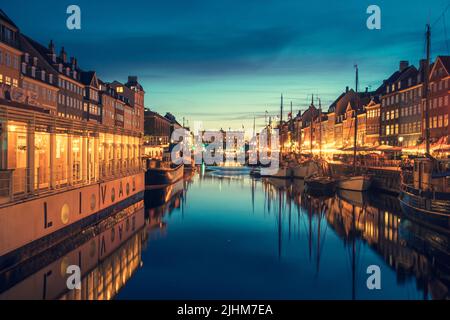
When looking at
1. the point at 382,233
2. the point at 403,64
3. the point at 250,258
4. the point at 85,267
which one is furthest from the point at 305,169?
the point at 85,267

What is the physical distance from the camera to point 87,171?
32.0 m

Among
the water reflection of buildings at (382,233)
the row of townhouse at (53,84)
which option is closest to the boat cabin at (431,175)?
the water reflection of buildings at (382,233)

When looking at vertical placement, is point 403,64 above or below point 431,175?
above

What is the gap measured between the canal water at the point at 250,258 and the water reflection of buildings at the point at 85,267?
47mm

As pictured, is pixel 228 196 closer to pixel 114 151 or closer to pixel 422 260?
pixel 114 151

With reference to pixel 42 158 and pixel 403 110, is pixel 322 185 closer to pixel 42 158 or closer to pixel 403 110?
pixel 403 110

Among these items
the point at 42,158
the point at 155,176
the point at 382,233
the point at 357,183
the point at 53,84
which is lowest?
the point at 382,233

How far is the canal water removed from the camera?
19.3 metres

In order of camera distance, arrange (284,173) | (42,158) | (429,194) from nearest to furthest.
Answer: (42,158) → (429,194) → (284,173)

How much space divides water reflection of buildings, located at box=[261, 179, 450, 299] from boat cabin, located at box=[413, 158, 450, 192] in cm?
312

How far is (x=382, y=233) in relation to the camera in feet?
107

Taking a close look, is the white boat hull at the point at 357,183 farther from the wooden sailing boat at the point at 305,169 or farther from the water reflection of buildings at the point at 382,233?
the wooden sailing boat at the point at 305,169

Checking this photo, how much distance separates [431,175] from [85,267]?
26.0 m
